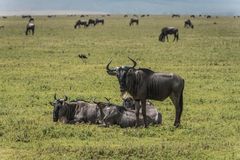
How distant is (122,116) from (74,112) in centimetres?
160

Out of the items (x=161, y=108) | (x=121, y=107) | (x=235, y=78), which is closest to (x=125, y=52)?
(x=235, y=78)

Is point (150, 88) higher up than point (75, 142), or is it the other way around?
point (150, 88)

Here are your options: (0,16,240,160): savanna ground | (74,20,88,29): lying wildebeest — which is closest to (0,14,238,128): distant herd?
(0,16,240,160): savanna ground

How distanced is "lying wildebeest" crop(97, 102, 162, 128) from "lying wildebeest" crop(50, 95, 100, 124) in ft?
1.41

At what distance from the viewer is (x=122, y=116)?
15.4 m

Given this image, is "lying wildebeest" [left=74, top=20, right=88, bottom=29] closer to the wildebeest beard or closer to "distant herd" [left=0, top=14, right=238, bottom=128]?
"distant herd" [left=0, top=14, right=238, bottom=128]

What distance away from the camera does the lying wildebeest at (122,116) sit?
15359 millimetres

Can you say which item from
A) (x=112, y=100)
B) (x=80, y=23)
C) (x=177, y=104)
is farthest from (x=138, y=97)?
(x=80, y=23)

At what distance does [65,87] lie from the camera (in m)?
22.3

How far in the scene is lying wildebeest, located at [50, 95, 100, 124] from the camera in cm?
1595

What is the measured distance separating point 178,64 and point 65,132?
55.0 ft

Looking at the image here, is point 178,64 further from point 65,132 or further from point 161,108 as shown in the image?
point 65,132

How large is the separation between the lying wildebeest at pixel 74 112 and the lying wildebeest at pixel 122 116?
1.41ft

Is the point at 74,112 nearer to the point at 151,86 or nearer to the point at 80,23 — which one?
the point at 151,86
